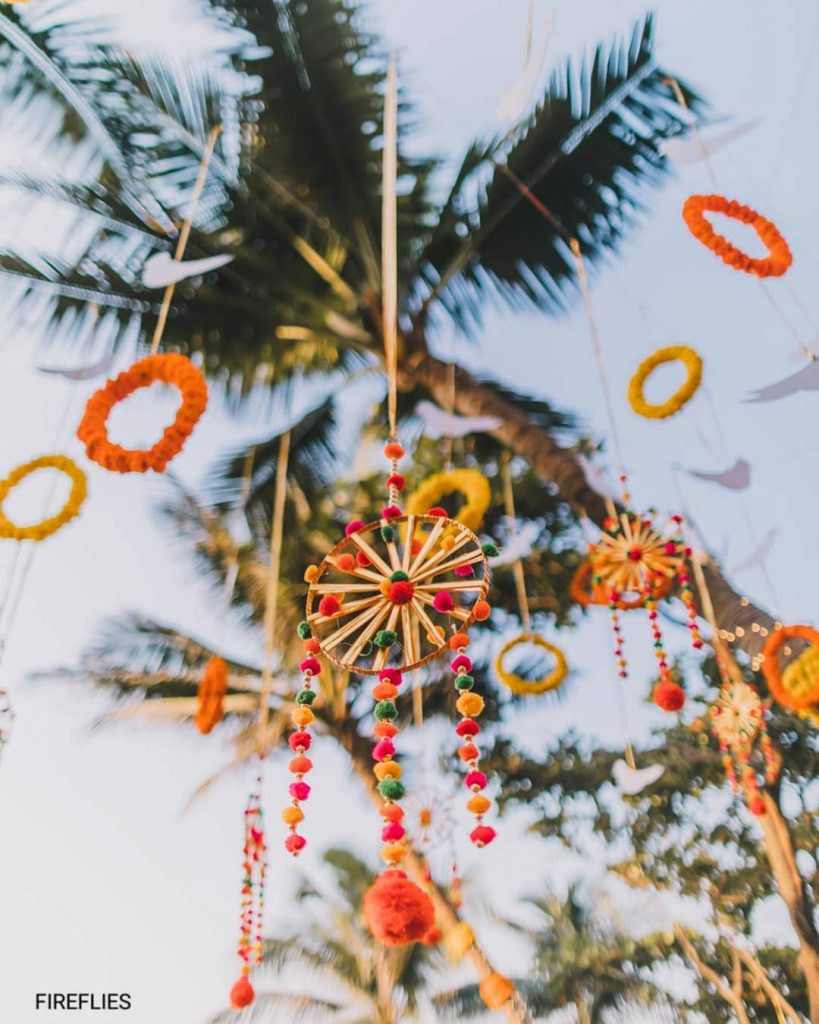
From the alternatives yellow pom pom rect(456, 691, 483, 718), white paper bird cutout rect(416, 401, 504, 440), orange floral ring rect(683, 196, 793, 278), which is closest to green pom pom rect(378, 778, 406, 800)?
yellow pom pom rect(456, 691, 483, 718)

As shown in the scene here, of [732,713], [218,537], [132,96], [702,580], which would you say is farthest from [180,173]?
[732,713]

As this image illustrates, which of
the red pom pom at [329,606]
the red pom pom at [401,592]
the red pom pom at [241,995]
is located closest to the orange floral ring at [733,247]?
the red pom pom at [401,592]

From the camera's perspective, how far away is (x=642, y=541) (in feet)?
12.6

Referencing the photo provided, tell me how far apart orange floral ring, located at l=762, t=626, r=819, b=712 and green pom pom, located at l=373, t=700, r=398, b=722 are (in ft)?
5.08

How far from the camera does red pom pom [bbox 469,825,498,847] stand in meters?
2.16

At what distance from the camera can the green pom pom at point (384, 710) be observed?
2234mm

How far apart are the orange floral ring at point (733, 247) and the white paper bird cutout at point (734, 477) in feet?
3.45

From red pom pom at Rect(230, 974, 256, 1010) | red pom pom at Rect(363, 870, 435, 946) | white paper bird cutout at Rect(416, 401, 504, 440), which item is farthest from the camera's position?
white paper bird cutout at Rect(416, 401, 504, 440)

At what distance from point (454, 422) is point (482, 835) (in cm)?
260

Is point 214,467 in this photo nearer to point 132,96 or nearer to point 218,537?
point 218,537

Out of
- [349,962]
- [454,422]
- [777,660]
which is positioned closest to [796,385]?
[777,660]

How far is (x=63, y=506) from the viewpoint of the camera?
323 centimetres

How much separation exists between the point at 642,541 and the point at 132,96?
11.7 feet

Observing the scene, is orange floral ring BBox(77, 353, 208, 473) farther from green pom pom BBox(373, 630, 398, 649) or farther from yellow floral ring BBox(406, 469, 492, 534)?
green pom pom BBox(373, 630, 398, 649)
